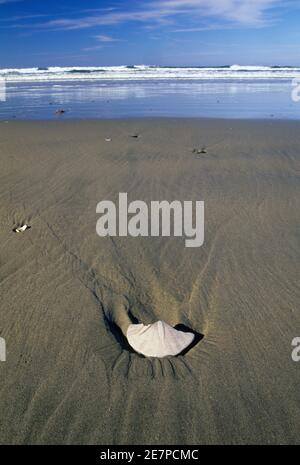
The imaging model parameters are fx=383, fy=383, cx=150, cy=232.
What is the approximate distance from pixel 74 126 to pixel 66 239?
7.80m

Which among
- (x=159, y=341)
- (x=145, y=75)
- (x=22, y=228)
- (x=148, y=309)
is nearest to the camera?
(x=159, y=341)

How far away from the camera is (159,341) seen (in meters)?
2.71

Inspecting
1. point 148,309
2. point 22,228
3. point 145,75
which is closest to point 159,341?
point 148,309

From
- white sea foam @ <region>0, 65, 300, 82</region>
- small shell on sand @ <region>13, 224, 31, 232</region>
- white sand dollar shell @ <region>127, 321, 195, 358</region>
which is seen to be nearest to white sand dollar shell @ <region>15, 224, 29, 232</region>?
small shell on sand @ <region>13, 224, 31, 232</region>

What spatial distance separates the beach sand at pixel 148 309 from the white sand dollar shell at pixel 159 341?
67mm

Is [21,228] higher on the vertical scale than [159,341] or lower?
higher

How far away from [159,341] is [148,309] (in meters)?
0.57

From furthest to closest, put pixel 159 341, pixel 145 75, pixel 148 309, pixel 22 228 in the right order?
pixel 145 75 → pixel 22 228 → pixel 148 309 → pixel 159 341

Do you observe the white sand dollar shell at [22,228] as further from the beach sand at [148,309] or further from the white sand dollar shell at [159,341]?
the white sand dollar shell at [159,341]

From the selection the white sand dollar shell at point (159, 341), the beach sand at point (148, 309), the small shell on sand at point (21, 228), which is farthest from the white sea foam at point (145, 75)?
the white sand dollar shell at point (159, 341)

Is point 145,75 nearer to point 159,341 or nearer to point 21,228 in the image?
point 21,228

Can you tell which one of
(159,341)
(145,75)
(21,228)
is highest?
(145,75)
